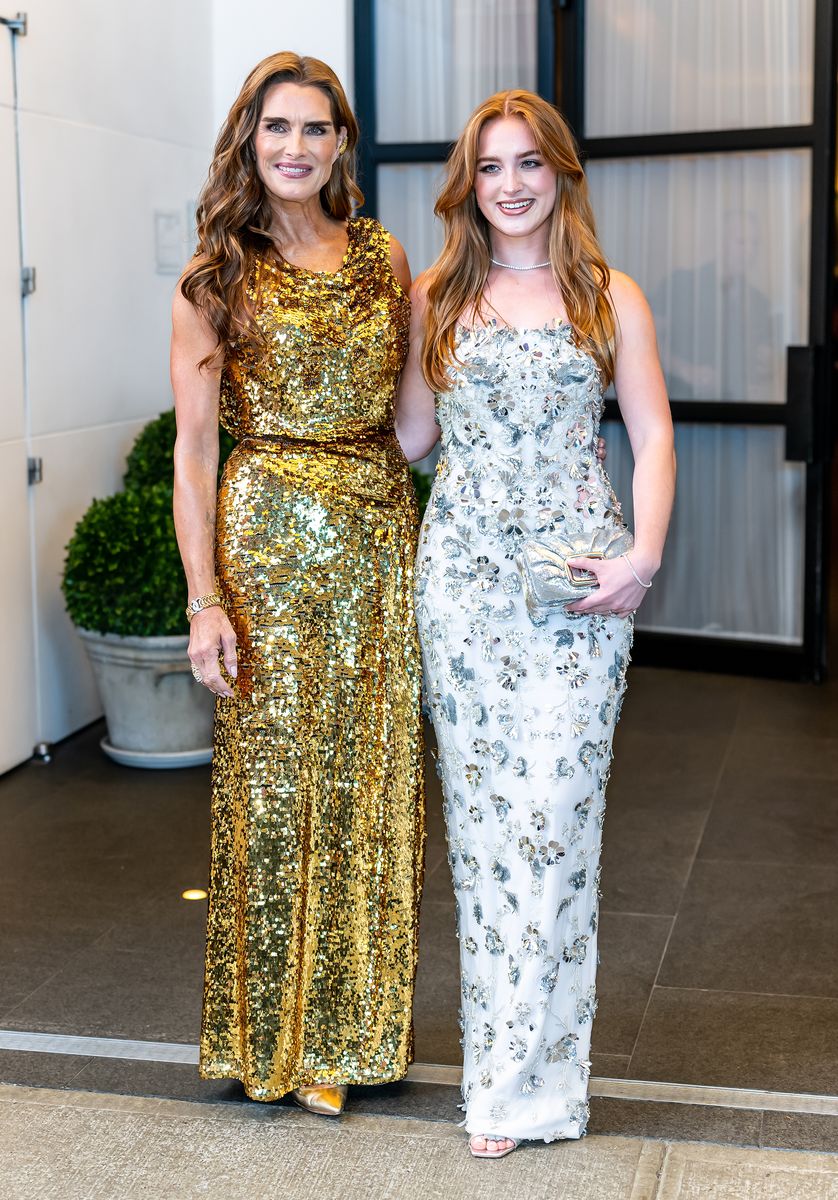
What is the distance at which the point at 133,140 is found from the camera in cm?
612

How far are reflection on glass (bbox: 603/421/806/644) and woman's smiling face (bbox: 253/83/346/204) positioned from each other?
424cm

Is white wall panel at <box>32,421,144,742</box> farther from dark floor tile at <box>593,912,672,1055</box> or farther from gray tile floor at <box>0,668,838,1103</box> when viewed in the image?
dark floor tile at <box>593,912,672,1055</box>

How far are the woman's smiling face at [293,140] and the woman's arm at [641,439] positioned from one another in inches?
22.0

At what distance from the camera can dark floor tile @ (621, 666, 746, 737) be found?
6035mm

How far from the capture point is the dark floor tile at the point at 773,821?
4.61 meters

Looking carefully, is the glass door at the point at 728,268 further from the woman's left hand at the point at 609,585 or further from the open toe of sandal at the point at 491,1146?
the open toe of sandal at the point at 491,1146

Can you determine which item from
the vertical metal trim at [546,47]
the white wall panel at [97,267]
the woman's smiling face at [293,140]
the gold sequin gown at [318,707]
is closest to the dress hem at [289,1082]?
the gold sequin gown at [318,707]

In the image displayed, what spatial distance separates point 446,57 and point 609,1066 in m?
4.87

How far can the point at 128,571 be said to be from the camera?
206 inches

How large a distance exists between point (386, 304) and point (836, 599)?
620 centimetres

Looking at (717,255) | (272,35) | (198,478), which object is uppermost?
(272,35)

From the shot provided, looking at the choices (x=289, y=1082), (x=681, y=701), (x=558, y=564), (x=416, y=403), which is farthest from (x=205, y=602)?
(x=681, y=701)

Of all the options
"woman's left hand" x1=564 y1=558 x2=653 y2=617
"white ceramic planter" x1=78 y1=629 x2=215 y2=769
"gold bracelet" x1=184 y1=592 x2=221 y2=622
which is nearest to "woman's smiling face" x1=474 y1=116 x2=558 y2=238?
"woman's left hand" x1=564 y1=558 x2=653 y2=617

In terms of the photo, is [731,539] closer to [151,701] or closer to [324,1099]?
[151,701]
